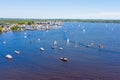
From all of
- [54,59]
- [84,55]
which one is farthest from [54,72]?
[84,55]

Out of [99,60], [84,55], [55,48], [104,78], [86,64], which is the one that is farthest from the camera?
[55,48]

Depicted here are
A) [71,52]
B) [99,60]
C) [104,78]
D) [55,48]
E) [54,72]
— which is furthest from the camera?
[55,48]

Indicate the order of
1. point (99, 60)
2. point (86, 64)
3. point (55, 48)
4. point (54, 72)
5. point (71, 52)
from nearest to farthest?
point (54, 72), point (86, 64), point (99, 60), point (71, 52), point (55, 48)

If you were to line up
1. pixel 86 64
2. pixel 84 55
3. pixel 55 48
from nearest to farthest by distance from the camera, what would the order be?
pixel 86 64 < pixel 84 55 < pixel 55 48

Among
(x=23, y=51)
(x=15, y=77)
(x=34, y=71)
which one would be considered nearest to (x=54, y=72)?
(x=34, y=71)

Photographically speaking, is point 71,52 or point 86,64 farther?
point 71,52

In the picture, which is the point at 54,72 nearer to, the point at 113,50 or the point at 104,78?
the point at 104,78

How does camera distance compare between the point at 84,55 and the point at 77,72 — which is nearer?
the point at 77,72

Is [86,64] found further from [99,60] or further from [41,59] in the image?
[41,59]
